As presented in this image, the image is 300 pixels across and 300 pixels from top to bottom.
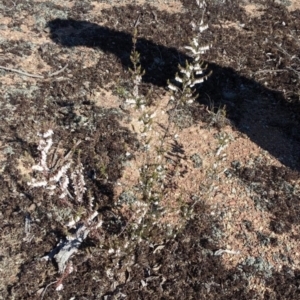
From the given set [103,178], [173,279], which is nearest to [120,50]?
[103,178]

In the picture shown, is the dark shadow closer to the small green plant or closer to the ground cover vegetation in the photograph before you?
the ground cover vegetation

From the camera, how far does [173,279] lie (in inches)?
248

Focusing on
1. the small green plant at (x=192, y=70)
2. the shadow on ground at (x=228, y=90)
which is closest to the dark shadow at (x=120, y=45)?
the shadow on ground at (x=228, y=90)

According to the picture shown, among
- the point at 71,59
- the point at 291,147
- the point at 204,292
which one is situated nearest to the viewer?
the point at 204,292

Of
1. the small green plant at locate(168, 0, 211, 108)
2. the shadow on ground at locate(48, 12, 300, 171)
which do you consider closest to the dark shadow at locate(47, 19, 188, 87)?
the shadow on ground at locate(48, 12, 300, 171)

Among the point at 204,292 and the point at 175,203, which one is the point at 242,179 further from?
the point at 204,292

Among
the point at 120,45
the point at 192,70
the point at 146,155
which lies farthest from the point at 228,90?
the point at 192,70

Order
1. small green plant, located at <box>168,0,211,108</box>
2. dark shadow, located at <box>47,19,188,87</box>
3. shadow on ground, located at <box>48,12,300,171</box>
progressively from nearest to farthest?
small green plant, located at <box>168,0,211,108</box>, shadow on ground, located at <box>48,12,300,171</box>, dark shadow, located at <box>47,19,188,87</box>

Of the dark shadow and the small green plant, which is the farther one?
the dark shadow

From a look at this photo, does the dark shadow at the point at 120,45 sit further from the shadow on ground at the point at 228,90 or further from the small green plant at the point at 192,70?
the small green plant at the point at 192,70

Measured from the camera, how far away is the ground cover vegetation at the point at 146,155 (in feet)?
20.5

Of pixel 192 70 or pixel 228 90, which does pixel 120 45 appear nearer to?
pixel 228 90

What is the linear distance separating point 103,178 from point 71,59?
11.0 ft

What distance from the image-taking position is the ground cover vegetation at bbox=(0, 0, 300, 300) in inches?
246
